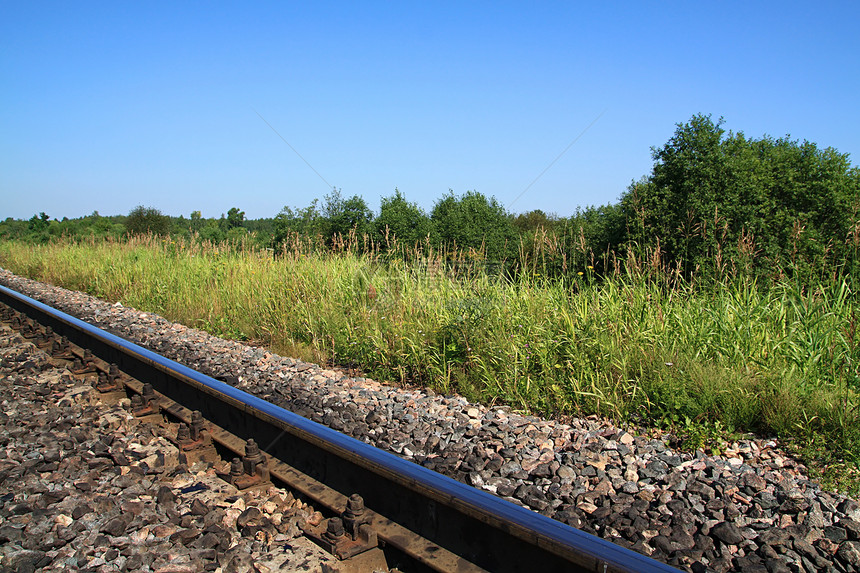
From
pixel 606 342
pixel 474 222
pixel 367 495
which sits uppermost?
pixel 474 222

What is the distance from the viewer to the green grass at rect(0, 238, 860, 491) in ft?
12.4

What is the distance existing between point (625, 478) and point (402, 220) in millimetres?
19844

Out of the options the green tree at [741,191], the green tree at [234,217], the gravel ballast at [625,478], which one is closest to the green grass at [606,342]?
the gravel ballast at [625,478]

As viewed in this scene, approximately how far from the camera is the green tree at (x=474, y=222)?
73.6 ft

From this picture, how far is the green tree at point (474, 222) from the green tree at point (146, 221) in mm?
17437

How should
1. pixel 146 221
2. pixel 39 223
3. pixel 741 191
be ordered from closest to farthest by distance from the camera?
1. pixel 741 191
2. pixel 146 221
3. pixel 39 223

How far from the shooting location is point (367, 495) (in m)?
2.59

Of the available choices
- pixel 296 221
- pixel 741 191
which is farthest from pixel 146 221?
pixel 741 191

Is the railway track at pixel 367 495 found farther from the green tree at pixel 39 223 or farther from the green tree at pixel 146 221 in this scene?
the green tree at pixel 39 223

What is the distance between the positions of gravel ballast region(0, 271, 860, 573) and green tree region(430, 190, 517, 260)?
58.6 feet

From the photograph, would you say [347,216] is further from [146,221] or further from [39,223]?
[39,223]

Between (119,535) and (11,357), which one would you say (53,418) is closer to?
(119,535)

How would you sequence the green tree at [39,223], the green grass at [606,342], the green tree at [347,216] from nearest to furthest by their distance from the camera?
the green grass at [606,342] → the green tree at [347,216] → the green tree at [39,223]

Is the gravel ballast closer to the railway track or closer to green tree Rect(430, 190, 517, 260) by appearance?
the railway track
